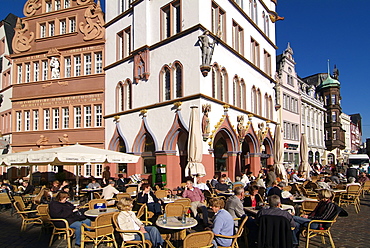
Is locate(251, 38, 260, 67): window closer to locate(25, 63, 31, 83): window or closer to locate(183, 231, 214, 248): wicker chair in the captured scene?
locate(25, 63, 31, 83): window

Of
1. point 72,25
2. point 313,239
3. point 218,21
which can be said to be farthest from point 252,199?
point 72,25

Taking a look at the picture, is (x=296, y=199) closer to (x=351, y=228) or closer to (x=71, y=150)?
(x=351, y=228)

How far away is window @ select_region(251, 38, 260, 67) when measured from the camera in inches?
952

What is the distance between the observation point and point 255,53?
80.7ft

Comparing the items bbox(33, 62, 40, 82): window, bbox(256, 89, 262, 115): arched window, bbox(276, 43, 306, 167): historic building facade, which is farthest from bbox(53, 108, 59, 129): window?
bbox(276, 43, 306, 167): historic building facade

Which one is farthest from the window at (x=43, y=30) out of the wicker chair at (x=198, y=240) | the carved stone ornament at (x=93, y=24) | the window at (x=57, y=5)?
the wicker chair at (x=198, y=240)

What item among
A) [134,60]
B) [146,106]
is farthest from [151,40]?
[146,106]

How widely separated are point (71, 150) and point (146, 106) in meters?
8.12

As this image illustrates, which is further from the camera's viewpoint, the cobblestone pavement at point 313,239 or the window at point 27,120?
the window at point 27,120

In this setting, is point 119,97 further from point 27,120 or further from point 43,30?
point 43,30

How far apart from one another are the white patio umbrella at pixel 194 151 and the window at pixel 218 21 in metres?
6.22

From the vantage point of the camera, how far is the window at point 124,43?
73.7 ft

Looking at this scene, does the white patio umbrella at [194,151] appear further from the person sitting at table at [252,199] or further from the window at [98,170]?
the window at [98,170]

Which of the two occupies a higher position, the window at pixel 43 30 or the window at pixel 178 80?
the window at pixel 43 30
